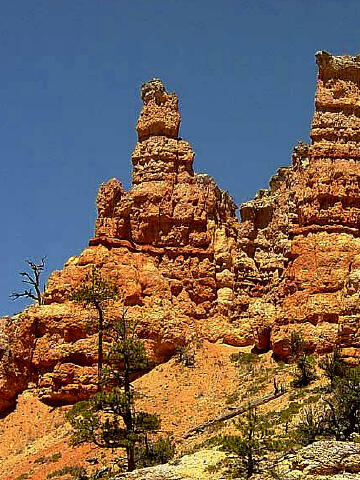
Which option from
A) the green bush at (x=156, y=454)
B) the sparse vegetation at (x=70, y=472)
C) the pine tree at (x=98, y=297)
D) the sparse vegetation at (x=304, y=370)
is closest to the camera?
the green bush at (x=156, y=454)

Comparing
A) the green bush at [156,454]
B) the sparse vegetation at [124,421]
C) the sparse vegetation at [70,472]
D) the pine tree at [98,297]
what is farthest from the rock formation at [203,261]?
the green bush at [156,454]

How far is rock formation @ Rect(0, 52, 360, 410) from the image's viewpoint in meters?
49.8

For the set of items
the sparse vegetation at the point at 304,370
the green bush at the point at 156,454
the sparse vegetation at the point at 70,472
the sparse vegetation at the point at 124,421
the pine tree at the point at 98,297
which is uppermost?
the pine tree at the point at 98,297

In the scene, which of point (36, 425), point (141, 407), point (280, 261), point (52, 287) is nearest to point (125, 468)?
point (141, 407)

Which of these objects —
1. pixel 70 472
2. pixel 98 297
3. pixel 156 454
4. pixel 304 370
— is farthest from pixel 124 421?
pixel 98 297

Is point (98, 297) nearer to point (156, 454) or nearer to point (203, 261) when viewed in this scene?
point (203, 261)

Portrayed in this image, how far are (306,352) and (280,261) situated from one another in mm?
17021

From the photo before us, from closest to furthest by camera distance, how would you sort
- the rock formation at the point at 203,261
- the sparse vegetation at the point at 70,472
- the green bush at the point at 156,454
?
the green bush at the point at 156,454 < the sparse vegetation at the point at 70,472 < the rock formation at the point at 203,261

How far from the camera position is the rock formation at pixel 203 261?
49844mm

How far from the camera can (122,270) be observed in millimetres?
54656

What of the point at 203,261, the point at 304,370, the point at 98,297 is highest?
the point at 203,261

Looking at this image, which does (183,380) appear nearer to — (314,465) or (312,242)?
(312,242)

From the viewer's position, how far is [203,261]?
59.5 metres

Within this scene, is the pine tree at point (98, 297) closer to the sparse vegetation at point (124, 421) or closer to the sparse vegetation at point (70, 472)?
the sparse vegetation at point (70, 472)
